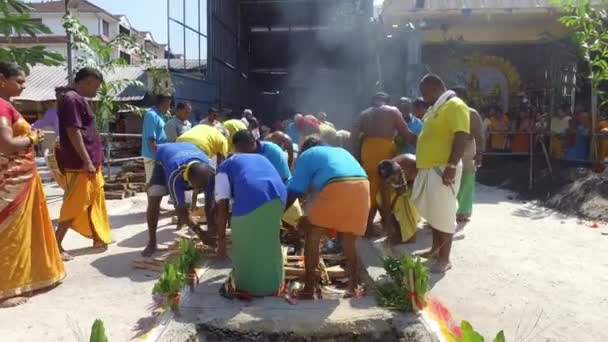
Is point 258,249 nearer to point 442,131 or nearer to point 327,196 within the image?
point 327,196

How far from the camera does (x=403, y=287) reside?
11.7 ft

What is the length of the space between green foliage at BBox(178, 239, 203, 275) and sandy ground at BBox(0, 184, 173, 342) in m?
0.41

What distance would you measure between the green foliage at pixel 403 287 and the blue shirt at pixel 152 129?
4.13 metres

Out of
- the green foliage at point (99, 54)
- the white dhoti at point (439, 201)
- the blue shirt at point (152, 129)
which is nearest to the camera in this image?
the white dhoti at point (439, 201)

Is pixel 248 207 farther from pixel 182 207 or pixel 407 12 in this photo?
pixel 407 12

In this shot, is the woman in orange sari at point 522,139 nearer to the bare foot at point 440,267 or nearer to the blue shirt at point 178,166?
the bare foot at point 440,267

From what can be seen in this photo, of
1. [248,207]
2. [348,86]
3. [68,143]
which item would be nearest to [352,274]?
[248,207]

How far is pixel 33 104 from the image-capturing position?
18.8 metres

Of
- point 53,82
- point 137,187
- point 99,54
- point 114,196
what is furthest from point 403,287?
point 53,82

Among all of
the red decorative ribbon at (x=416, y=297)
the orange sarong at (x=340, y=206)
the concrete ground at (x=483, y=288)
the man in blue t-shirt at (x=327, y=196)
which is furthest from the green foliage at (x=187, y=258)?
the red decorative ribbon at (x=416, y=297)

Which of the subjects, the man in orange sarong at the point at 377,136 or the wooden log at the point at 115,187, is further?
the wooden log at the point at 115,187

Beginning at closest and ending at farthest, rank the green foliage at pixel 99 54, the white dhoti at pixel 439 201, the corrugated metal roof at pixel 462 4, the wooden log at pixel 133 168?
1. the white dhoti at pixel 439 201
2. the green foliage at pixel 99 54
3. the wooden log at pixel 133 168
4. the corrugated metal roof at pixel 462 4

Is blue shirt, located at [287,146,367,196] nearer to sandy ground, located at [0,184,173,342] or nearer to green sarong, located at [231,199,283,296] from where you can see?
green sarong, located at [231,199,283,296]

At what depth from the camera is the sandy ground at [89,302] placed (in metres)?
3.35
